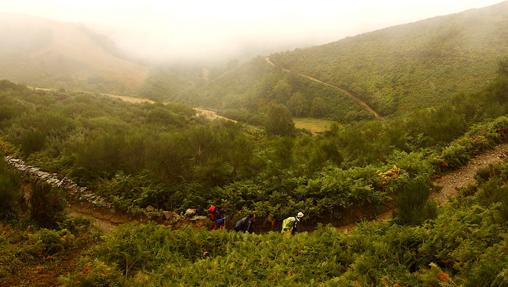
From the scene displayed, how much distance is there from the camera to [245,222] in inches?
363

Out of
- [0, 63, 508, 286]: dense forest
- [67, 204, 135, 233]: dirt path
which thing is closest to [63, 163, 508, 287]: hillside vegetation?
[0, 63, 508, 286]: dense forest

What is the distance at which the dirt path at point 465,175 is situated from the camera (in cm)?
1017

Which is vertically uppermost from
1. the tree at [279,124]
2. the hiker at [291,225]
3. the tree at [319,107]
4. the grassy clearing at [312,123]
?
the hiker at [291,225]

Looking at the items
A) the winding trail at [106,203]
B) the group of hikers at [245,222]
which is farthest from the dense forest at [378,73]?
the group of hikers at [245,222]

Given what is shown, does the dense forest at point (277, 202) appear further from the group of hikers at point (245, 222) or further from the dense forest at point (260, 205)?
the group of hikers at point (245, 222)

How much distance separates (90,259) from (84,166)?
6195 millimetres

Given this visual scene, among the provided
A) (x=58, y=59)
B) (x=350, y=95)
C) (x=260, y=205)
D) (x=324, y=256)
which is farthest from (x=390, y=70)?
(x=58, y=59)

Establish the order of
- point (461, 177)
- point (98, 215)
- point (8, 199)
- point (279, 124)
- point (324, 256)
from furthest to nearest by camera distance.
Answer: point (279, 124) < point (461, 177) < point (98, 215) < point (8, 199) < point (324, 256)

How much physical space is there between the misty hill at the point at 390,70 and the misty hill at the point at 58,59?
19042 mm

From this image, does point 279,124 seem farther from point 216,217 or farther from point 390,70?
point 390,70

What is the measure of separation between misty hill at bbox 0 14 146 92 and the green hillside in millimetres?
34632

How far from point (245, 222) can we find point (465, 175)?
23.7ft

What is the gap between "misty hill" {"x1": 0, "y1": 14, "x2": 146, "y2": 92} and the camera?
200 ft

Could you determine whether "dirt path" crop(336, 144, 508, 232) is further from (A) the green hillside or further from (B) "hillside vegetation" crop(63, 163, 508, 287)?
(A) the green hillside
